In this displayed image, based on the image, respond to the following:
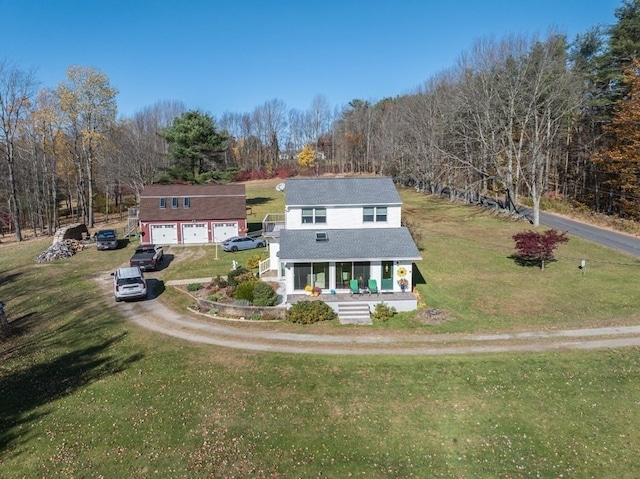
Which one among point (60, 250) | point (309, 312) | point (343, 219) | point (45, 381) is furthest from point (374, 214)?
point (60, 250)

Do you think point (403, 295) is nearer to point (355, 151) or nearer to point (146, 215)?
point (146, 215)

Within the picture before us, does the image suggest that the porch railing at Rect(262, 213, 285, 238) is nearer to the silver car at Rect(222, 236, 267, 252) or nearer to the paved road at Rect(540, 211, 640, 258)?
the silver car at Rect(222, 236, 267, 252)

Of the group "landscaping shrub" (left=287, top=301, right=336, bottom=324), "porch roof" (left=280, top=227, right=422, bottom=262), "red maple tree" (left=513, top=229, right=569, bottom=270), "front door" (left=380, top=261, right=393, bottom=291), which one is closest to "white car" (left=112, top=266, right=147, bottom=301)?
"porch roof" (left=280, top=227, right=422, bottom=262)

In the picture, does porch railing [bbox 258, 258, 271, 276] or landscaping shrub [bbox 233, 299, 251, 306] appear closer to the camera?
landscaping shrub [bbox 233, 299, 251, 306]

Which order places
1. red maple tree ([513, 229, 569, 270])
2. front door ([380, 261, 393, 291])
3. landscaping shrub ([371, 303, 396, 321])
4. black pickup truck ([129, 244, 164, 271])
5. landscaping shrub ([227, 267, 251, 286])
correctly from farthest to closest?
1. black pickup truck ([129, 244, 164, 271])
2. red maple tree ([513, 229, 569, 270])
3. landscaping shrub ([227, 267, 251, 286])
4. front door ([380, 261, 393, 291])
5. landscaping shrub ([371, 303, 396, 321])

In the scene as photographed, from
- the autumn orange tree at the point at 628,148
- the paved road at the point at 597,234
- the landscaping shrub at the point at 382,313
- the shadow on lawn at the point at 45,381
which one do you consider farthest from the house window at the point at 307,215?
the autumn orange tree at the point at 628,148
